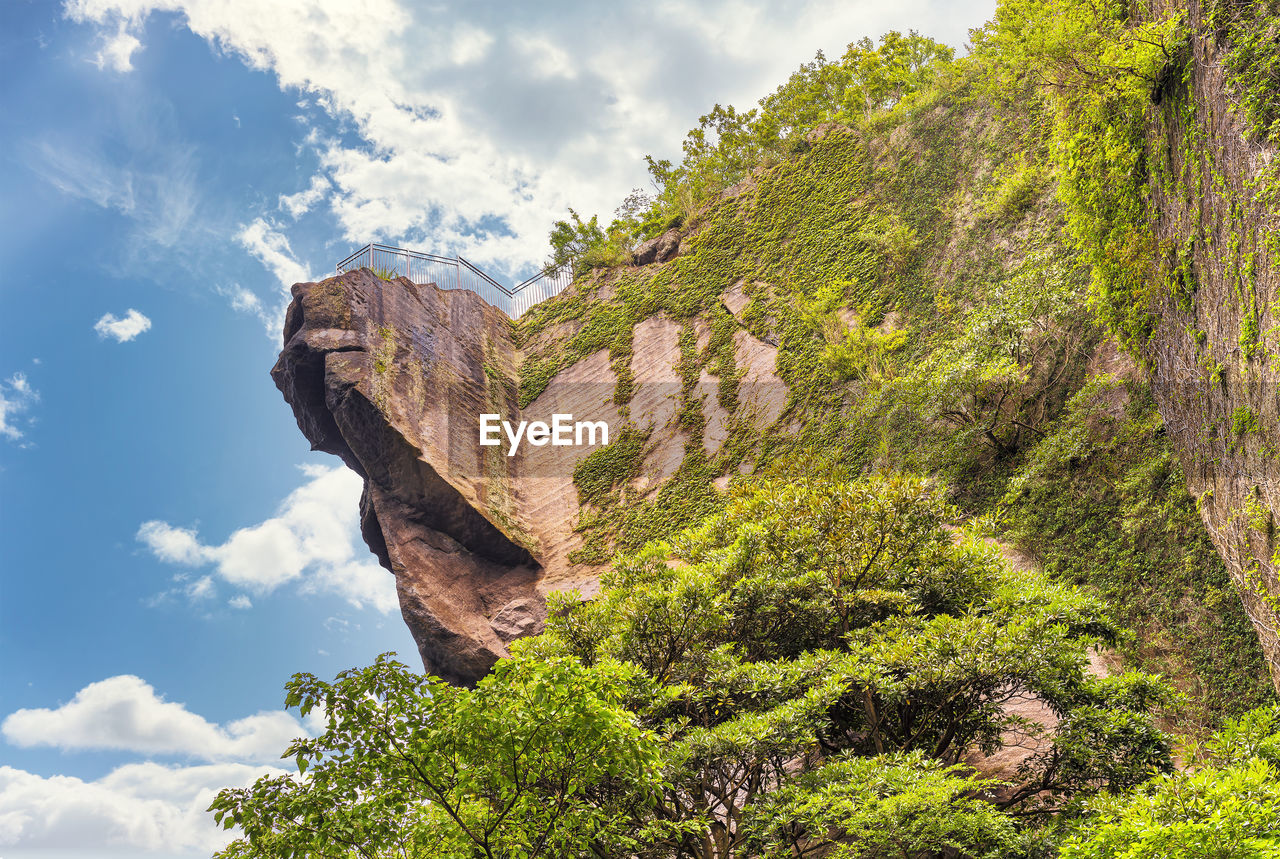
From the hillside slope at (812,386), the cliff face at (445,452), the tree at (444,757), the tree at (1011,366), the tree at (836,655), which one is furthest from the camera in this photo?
the cliff face at (445,452)

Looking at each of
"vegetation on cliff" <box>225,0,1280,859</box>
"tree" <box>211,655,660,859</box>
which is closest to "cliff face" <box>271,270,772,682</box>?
"vegetation on cliff" <box>225,0,1280,859</box>

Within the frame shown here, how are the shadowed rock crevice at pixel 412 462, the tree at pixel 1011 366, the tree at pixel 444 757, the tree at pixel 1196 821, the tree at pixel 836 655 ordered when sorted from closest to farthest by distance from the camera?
the tree at pixel 1196 821, the tree at pixel 444 757, the tree at pixel 836 655, the tree at pixel 1011 366, the shadowed rock crevice at pixel 412 462

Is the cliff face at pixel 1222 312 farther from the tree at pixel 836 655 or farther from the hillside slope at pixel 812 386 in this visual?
the tree at pixel 836 655

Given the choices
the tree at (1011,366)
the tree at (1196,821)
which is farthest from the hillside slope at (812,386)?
the tree at (1196,821)

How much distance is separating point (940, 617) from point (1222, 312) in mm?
4426

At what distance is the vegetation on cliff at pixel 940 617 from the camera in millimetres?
5906

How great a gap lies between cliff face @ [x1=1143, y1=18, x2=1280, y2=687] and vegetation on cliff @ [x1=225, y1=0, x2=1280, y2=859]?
220 millimetres

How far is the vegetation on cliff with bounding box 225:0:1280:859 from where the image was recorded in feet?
19.4

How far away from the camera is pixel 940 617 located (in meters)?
8.13

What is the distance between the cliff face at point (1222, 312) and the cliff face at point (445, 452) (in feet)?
32.5

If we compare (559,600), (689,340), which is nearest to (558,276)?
(689,340)

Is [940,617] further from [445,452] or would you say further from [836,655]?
[445,452]

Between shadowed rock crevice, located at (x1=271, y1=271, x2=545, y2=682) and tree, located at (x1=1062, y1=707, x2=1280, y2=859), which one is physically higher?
shadowed rock crevice, located at (x1=271, y1=271, x2=545, y2=682)

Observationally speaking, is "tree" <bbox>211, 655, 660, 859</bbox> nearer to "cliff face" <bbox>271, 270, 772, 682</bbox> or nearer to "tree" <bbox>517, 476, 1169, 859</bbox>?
"tree" <bbox>517, 476, 1169, 859</bbox>
